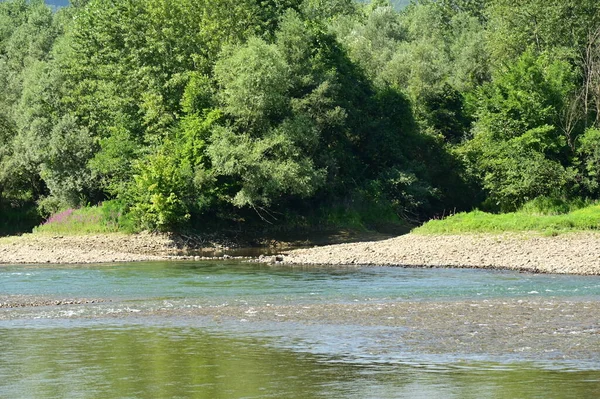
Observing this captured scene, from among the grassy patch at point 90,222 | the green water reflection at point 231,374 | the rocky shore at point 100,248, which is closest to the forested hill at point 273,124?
the grassy patch at point 90,222

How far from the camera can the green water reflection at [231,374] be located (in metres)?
21.0

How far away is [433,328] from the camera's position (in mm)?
28906

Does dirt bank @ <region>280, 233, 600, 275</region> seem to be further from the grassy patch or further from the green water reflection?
the green water reflection

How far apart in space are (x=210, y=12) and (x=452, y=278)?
32051 millimetres

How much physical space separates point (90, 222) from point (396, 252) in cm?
2366

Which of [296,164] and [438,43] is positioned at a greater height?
[438,43]

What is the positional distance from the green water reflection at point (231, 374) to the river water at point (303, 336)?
5 centimetres

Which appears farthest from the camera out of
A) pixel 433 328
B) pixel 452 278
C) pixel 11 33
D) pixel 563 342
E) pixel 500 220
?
pixel 11 33

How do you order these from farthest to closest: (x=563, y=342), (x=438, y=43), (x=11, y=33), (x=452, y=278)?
(x=11, y=33), (x=438, y=43), (x=452, y=278), (x=563, y=342)

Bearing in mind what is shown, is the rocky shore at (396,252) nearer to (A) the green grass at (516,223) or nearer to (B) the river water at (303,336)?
(A) the green grass at (516,223)

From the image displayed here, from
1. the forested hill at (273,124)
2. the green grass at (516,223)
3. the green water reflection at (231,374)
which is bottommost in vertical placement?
the green water reflection at (231,374)

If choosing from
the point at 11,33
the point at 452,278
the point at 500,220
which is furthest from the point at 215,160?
the point at 11,33

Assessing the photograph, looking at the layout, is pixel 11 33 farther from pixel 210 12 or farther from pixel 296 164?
pixel 296 164

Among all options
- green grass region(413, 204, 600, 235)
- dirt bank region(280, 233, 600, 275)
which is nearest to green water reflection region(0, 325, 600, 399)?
dirt bank region(280, 233, 600, 275)
